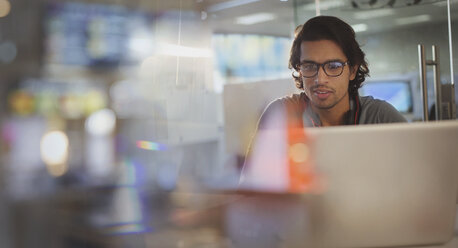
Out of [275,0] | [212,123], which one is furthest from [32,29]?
[275,0]

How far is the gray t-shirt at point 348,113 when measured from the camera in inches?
48.1

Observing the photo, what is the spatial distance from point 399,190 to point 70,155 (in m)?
0.49

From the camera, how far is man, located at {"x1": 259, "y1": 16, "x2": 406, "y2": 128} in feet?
4.02

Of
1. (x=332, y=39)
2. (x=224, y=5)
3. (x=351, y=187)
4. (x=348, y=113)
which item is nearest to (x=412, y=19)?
(x=332, y=39)

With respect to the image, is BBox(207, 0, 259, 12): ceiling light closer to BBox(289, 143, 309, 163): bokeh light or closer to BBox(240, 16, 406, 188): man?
BBox(240, 16, 406, 188): man

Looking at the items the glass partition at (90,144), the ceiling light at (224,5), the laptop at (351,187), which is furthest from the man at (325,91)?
the ceiling light at (224,5)

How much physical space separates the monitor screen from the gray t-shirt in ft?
1.13

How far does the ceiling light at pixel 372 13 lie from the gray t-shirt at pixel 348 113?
784 mm

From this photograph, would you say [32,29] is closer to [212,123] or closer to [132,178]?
[132,178]

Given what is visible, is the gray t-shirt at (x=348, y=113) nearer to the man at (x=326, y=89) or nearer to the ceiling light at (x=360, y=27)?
the man at (x=326, y=89)

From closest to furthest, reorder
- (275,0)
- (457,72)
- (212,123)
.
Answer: (457,72) → (212,123) → (275,0)

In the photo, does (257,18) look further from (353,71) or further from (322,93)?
(322,93)

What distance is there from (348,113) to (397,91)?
82 centimetres

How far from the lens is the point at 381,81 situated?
5.91ft
